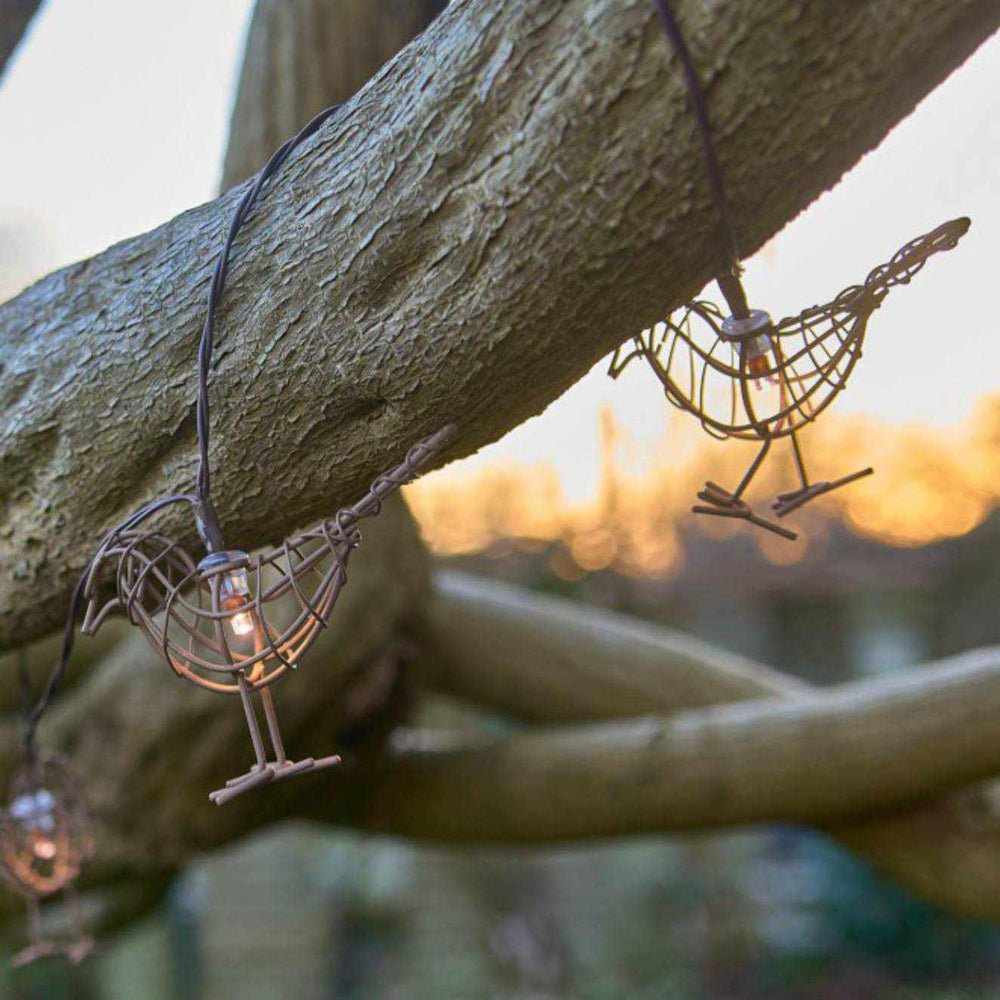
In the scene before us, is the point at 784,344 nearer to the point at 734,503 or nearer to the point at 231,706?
the point at 734,503

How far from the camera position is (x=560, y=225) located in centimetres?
60

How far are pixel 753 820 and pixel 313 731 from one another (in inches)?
25.0

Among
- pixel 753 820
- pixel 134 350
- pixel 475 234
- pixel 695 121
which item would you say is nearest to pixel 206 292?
pixel 134 350

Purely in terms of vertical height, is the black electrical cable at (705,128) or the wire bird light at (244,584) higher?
the black electrical cable at (705,128)

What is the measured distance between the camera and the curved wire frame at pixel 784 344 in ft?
2.04

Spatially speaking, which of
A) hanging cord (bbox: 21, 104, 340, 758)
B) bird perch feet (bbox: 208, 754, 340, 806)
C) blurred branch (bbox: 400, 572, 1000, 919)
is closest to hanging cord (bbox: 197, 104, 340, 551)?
hanging cord (bbox: 21, 104, 340, 758)

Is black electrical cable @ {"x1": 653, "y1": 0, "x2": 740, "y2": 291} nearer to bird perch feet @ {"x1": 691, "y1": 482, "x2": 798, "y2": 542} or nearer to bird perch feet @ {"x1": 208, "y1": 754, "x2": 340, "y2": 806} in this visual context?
bird perch feet @ {"x1": 691, "y1": 482, "x2": 798, "y2": 542}

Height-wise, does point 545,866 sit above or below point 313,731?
below

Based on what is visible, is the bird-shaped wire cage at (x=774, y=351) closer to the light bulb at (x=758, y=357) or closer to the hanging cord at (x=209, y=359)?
the light bulb at (x=758, y=357)

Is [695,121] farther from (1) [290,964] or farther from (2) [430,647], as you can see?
(1) [290,964]

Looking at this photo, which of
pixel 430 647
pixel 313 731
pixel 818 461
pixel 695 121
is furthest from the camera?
pixel 818 461

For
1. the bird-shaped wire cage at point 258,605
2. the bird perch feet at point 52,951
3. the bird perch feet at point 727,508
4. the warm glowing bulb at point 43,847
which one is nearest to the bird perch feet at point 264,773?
the bird-shaped wire cage at point 258,605

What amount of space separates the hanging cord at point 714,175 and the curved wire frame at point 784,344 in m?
0.03

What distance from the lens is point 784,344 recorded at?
724 millimetres
